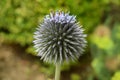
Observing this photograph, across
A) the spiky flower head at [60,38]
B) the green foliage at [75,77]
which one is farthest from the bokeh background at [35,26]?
the spiky flower head at [60,38]

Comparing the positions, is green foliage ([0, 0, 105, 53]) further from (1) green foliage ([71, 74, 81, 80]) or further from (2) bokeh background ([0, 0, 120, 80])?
(1) green foliage ([71, 74, 81, 80])

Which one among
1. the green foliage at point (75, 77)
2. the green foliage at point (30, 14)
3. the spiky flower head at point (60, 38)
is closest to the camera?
the spiky flower head at point (60, 38)

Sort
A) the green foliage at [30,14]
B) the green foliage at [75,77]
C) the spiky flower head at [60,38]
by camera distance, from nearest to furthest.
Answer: the spiky flower head at [60,38] → the green foliage at [30,14] → the green foliage at [75,77]

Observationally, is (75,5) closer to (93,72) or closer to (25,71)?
(93,72)

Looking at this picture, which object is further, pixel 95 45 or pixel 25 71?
pixel 25 71

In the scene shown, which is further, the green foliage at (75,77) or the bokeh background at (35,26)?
the green foliage at (75,77)

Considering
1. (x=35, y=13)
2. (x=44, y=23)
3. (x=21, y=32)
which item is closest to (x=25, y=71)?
(x=21, y=32)

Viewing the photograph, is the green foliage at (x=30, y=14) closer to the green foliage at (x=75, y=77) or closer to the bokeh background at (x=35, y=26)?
the bokeh background at (x=35, y=26)
